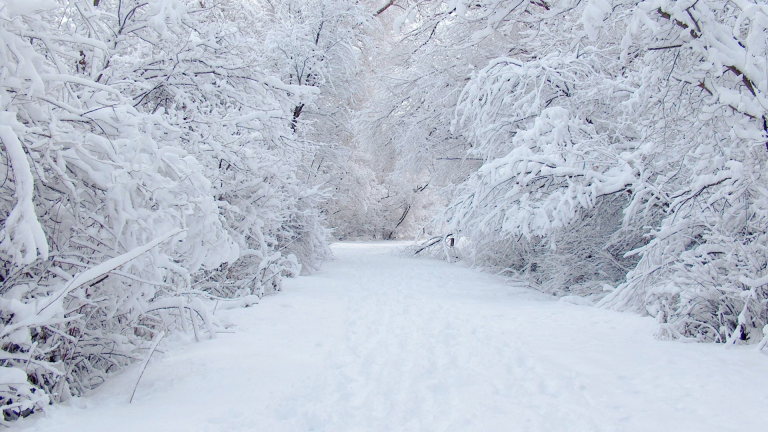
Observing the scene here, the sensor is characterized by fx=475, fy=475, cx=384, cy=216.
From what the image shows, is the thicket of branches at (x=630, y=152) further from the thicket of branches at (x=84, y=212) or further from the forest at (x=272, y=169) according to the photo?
the thicket of branches at (x=84, y=212)

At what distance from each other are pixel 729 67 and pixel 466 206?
159 inches

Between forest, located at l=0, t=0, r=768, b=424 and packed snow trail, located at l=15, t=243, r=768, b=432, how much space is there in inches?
12.3

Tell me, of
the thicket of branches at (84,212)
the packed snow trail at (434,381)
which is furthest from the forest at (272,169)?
the packed snow trail at (434,381)

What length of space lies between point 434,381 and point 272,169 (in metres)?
4.62

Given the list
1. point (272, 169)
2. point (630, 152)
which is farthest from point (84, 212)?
point (630, 152)

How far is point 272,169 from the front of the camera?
709 centimetres

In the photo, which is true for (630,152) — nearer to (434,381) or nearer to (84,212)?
Answer: (434,381)

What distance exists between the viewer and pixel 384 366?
12.2ft

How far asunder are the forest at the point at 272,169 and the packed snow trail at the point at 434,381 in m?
0.31

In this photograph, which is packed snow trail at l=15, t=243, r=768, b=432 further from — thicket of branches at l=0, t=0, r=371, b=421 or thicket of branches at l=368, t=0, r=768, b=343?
thicket of branches at l=368, t=0, r=768, b=343

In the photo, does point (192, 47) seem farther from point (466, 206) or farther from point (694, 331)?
point (694, 331)

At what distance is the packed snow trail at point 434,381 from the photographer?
262cm

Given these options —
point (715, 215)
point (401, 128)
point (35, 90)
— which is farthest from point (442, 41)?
point (35, 90)

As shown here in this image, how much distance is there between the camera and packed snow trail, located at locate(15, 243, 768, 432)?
262 cm
